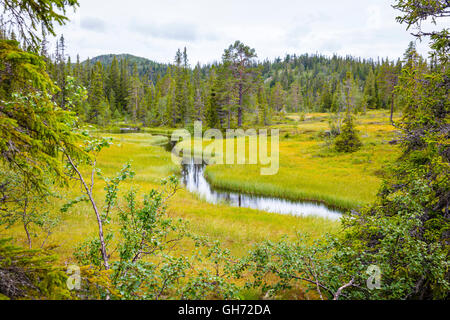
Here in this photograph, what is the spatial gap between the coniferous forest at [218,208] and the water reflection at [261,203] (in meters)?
0.18

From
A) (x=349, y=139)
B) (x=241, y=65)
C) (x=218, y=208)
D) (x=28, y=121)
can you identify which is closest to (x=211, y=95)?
A: (x=241, y=65)

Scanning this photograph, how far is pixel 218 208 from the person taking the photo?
50.5 ft

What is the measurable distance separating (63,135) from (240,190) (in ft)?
60.2

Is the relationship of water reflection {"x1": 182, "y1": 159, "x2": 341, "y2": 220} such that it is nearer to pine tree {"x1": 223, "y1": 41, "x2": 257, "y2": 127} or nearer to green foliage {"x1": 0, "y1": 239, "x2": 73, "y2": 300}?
green foliage {"x1": 0, "y1": 239, "x2": 73, "y2": 300}

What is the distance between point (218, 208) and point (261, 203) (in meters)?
4.46

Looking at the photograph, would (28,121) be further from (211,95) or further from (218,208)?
(211,95)

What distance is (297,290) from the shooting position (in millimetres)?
6895

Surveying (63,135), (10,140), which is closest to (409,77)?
(63,135)

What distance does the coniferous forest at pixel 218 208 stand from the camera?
335 centimetres

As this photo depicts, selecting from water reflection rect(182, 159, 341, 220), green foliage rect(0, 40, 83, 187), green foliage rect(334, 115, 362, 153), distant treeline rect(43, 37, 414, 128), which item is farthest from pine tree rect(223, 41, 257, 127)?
green foliage rect(0, 40, 83, 187)

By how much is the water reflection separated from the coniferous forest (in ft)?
0.60

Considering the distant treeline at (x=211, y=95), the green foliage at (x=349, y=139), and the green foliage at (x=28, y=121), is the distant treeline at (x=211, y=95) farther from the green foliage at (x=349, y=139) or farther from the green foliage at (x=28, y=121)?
the green foliage at (x=28, y=121)

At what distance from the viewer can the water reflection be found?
16.5 metres

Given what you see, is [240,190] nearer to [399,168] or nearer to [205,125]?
[399,168]
